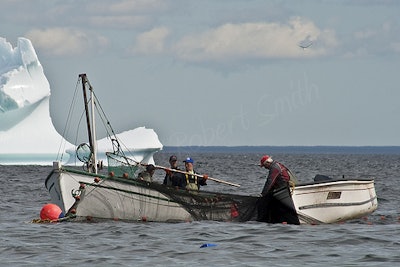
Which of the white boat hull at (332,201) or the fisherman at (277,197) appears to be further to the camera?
the white boat hull at (332,201)

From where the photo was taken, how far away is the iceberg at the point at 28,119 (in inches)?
2384

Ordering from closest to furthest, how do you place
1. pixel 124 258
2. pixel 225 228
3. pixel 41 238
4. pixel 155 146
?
pixel 124 258 → pixel 41 238 → pixel 225 228 → pixel 155 146

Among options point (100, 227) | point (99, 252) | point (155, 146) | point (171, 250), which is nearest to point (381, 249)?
point (171, 250)

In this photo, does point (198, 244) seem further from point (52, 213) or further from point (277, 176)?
point (52, 213)

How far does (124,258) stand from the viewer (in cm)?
1546

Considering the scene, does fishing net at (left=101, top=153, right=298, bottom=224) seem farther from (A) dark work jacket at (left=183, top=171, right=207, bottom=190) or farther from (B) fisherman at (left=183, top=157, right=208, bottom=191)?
(A) dark work jacket at (left=183, top=171, right=207, bottom=190)

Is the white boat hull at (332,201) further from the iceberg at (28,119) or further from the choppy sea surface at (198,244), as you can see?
the iceberg at (28,119)

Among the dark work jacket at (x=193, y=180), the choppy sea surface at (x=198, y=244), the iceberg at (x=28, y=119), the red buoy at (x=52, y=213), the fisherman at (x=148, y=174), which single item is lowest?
the choppy sea surface at (x=198, y=244)

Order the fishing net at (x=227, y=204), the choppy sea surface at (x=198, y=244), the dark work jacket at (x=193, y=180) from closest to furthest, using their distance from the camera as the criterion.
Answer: the choppy sea surface at (x=198, y=244) → the fishing net at (x=227, y=204) → the dark work jacket at (x=193, y=180)

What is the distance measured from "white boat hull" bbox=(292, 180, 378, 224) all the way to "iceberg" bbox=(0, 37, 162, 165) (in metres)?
39.2

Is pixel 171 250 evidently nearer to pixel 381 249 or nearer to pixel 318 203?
pixel 381 249

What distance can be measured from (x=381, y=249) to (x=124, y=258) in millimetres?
4458

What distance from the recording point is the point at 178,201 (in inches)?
810

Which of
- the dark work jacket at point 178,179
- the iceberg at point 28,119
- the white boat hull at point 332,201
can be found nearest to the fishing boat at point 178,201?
the white boat hull at point 332,201
